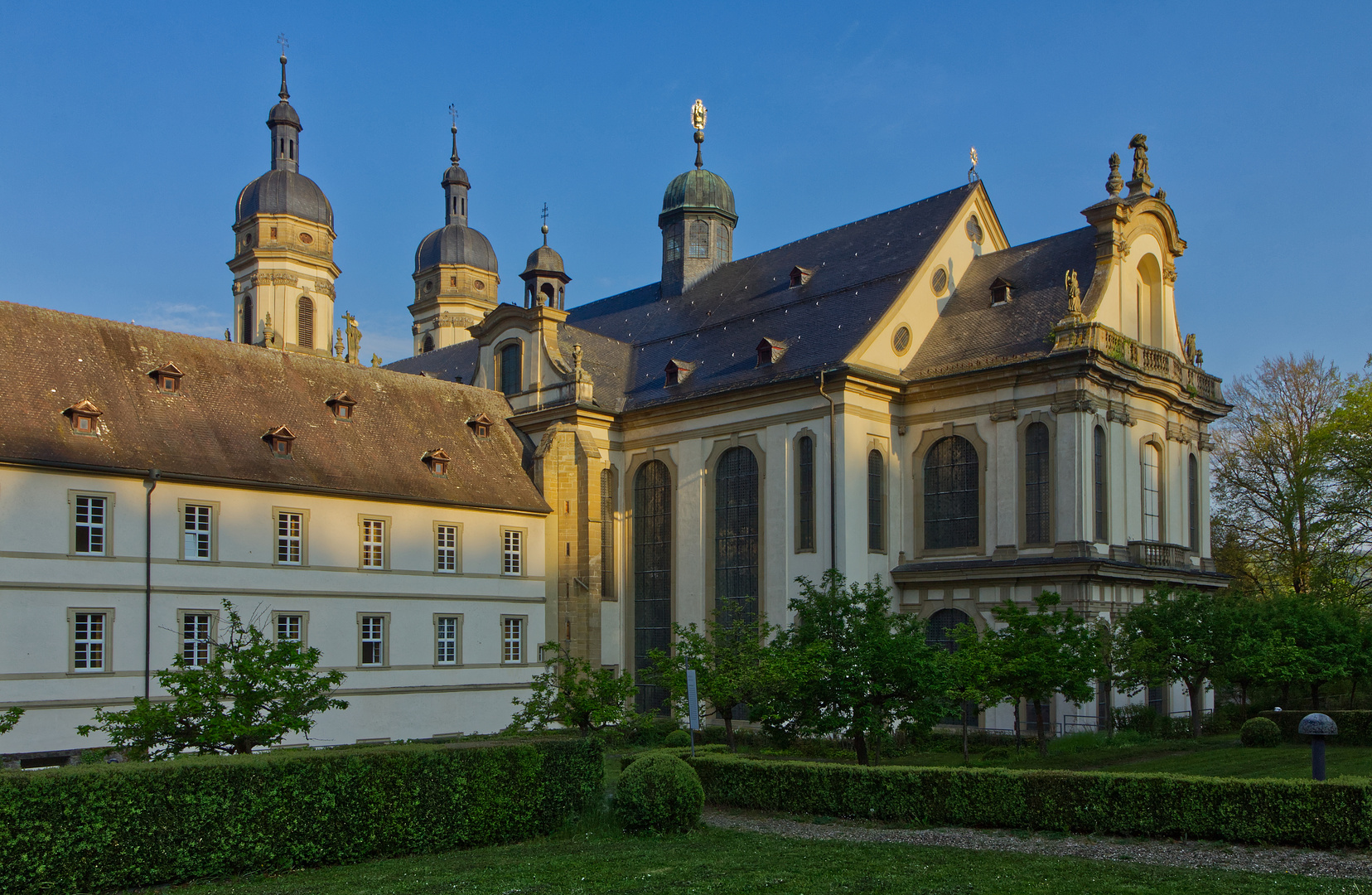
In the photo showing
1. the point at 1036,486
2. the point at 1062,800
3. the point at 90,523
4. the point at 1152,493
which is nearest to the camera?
the point at 1062,800

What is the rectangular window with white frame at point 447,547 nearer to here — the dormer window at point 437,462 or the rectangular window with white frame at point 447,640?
the rectangular window with white frame at point 447,640

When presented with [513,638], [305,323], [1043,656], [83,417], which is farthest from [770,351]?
[305,323]

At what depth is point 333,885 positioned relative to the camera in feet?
50.5

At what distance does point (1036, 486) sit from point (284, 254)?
44.6 meters

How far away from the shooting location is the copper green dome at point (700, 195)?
180 feet

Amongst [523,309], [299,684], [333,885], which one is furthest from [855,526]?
[333,885]

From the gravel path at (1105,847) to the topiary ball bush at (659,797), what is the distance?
143 centimetres

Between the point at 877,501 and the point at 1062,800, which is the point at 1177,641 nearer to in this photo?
the point at 877,501

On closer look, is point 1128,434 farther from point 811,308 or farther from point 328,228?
point 328,228

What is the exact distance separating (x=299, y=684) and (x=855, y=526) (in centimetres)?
2040

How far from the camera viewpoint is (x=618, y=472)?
152ft

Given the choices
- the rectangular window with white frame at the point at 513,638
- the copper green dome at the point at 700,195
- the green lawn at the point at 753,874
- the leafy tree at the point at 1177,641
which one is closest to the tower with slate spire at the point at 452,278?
the copper green dome at the point at 700,195

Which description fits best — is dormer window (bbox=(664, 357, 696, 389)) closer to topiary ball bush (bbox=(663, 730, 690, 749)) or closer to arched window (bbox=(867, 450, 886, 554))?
arched window (bbox=(867, 450, 886, 554))

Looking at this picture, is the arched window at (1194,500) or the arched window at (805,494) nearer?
the arched window at (805,494)
